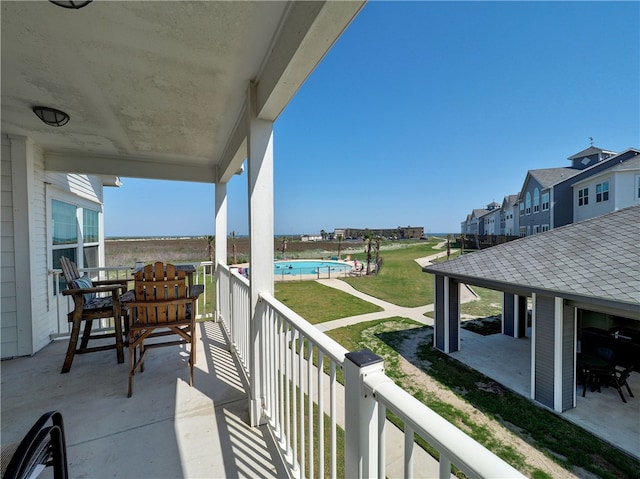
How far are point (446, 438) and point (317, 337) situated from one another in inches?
30.7

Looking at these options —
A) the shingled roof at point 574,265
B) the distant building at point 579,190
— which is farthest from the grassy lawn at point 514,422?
the distant building at point 579,190

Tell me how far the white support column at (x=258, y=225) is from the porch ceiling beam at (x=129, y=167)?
2757 millimetres

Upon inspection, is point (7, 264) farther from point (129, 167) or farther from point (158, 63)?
point (158, 63)

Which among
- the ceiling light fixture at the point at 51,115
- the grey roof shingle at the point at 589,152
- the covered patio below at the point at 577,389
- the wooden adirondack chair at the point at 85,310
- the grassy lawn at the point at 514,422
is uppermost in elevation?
the grey roof shingle at the point at 589,152

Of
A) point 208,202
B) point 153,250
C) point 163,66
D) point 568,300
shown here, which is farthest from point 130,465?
point 153,250

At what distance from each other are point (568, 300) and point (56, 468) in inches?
224

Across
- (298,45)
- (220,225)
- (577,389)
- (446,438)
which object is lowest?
(577,389)

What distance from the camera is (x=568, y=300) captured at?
396 cm

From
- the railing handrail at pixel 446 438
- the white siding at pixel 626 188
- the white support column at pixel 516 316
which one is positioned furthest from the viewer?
the white siding at pixel 626 188

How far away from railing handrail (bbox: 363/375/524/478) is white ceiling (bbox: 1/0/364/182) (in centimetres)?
153

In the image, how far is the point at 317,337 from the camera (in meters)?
1.29

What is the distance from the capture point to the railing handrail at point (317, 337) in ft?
3.62

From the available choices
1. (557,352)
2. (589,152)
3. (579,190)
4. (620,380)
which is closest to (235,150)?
(557,352)

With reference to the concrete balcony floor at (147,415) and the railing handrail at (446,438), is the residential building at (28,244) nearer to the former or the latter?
the concrete balcony floor at (147,415)
